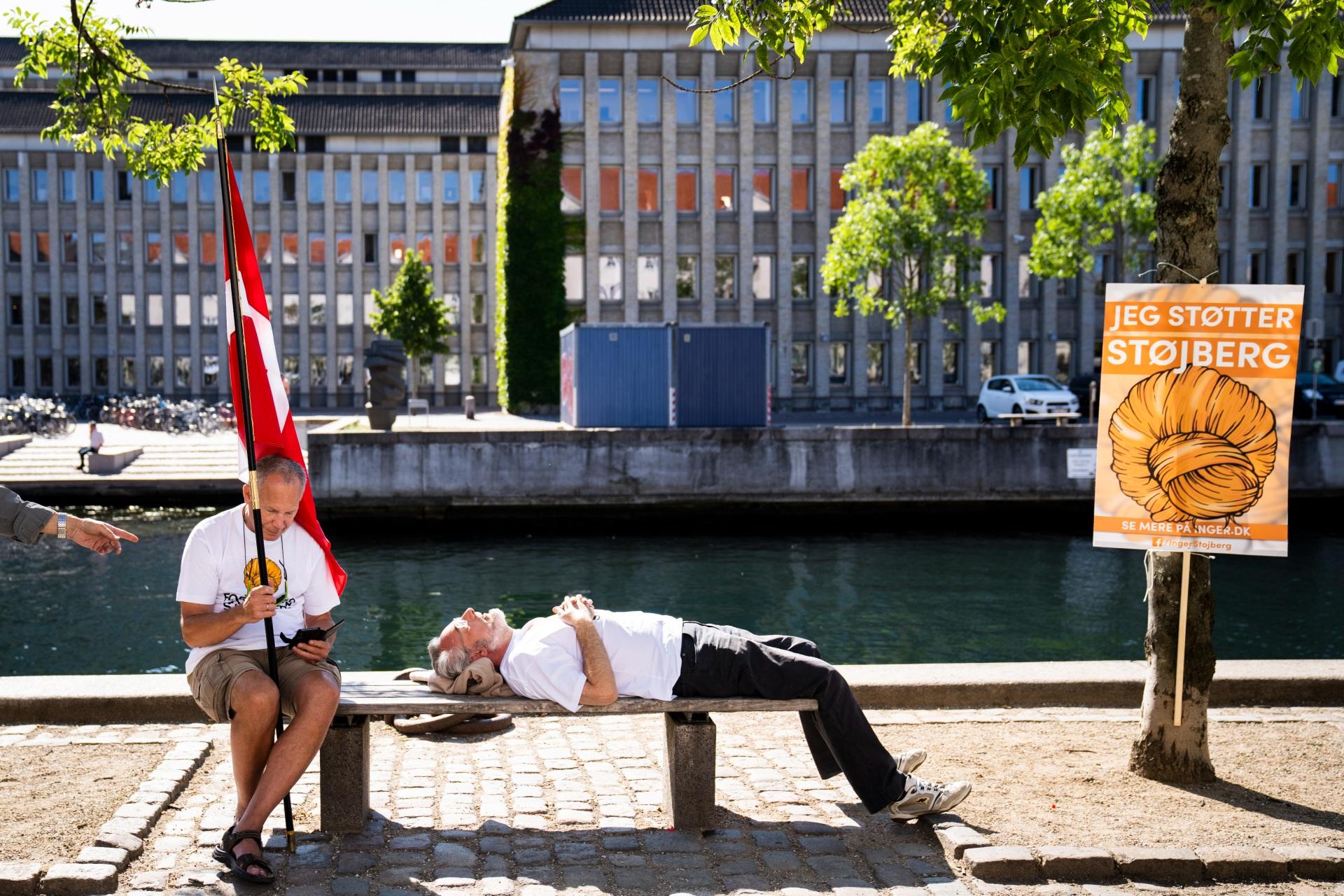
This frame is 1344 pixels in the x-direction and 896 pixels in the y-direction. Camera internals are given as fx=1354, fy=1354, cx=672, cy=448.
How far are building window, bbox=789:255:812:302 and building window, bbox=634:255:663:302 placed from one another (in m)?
5.28

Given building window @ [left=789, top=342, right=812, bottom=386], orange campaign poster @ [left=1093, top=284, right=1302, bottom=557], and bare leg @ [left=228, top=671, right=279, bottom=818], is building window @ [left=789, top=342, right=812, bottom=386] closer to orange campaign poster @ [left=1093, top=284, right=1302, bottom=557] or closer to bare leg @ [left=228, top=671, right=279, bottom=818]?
orange campaign poster @ [left=1093, top=284, right=1302, bottom=557]

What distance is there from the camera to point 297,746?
5.18 metres

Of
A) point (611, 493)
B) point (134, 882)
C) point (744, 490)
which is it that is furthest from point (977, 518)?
point (134, 882)

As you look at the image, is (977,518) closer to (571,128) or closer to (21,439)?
(21,439)

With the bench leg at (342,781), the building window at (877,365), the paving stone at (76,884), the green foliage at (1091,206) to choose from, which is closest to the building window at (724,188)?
the building window at (877,365)

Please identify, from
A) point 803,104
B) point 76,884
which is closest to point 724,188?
point 803,104

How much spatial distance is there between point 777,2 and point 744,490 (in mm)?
21871

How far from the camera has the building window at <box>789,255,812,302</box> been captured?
53.8m

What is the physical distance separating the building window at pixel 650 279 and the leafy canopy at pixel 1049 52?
4623 centimetres

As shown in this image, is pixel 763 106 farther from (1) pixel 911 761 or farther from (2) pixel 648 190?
(1) pixel 911 761

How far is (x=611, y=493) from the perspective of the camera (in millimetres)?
28219

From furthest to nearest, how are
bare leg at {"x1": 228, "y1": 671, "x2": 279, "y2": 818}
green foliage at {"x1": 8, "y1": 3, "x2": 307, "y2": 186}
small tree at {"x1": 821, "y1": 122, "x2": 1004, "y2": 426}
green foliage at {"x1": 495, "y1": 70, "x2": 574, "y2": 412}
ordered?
green foliage at {"x1": 495, "y1": 70, "x2": 574, "y2": 412}, small tree at {"x1": 821, "y1": 122, "x2": 1004, "y2": 426}, green foliage at {"x1": 8, "y1": 3, "x2": 307, "y2": 186}, bare leg at {"x1": 228, "y1": 671, "x2": 279, "y2": 818}

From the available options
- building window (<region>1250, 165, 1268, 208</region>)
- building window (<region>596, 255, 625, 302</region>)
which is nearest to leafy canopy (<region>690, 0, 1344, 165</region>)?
building window (<region>596, 255, 625, 302</region>)

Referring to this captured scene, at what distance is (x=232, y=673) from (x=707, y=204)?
48474 mm
